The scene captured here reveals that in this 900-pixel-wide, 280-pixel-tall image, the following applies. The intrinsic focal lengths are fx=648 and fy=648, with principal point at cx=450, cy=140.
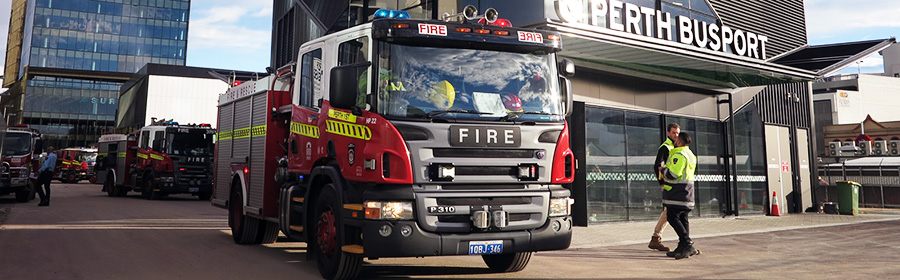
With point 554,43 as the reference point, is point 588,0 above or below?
above

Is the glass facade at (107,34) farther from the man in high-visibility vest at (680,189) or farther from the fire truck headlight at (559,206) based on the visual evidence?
the fire truck headlight at (559,206)

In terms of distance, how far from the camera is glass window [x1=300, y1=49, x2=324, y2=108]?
6805 mm

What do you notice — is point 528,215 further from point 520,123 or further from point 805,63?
→ point 805,63

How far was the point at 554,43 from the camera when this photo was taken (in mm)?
6520

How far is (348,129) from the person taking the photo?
19.6ft

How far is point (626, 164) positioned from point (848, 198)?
8.85 m

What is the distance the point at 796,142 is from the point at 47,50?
9731 cm

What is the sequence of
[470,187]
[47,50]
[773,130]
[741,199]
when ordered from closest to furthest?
[470,187] → [741,199] → [773,130] → [47,50]

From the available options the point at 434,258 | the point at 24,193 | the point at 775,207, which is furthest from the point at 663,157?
the point at 24,193

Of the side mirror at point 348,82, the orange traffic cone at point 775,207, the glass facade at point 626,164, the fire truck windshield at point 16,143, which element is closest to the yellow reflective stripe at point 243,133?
the side mirror at point 348,82

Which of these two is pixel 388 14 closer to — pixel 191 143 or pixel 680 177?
pixel 680 177

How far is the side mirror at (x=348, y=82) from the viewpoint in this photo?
581 cm

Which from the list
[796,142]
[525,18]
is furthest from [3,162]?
[796,142]

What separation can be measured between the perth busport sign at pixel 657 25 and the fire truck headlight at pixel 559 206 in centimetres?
546
